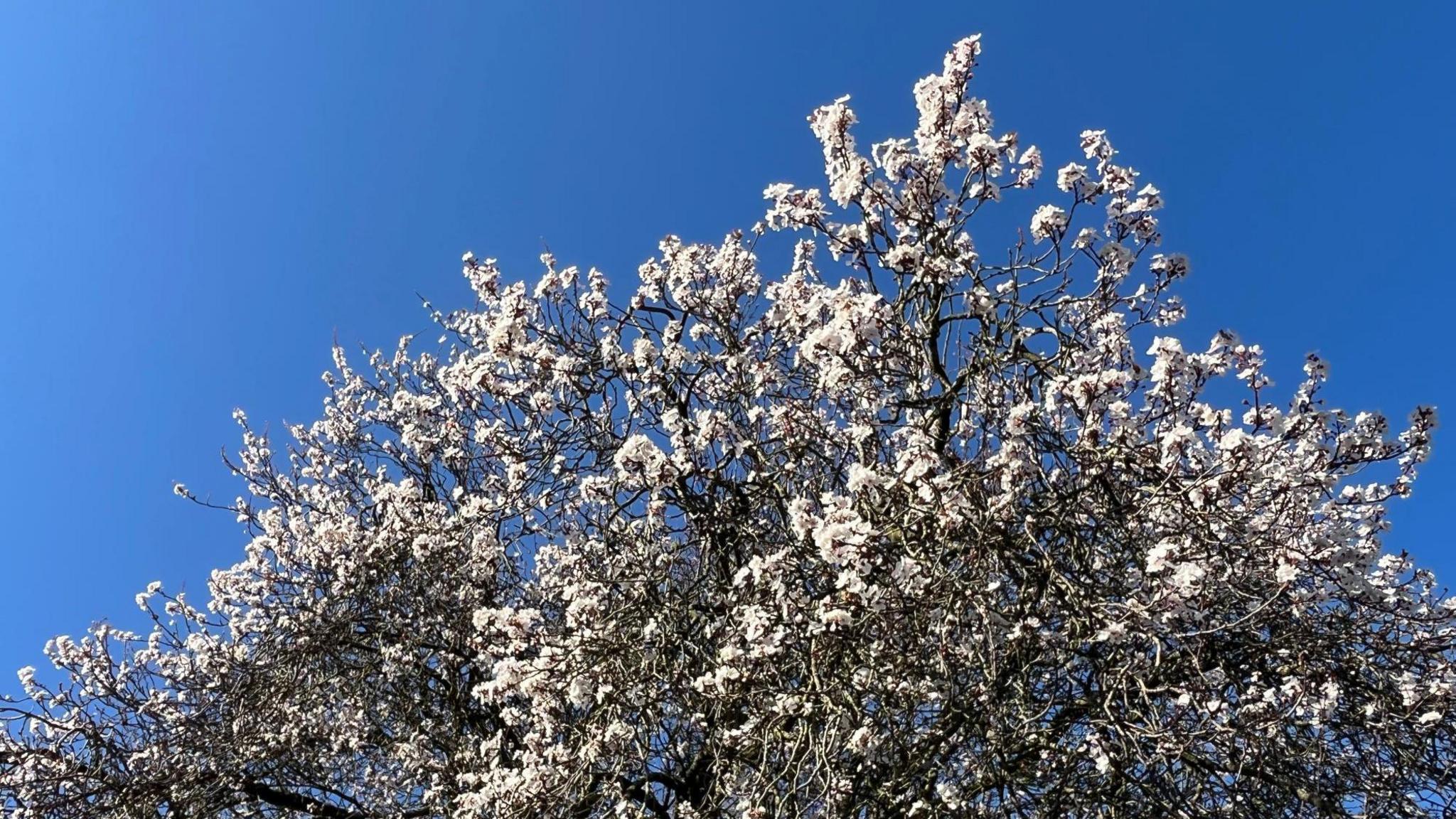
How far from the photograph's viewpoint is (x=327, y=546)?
7.67 metres

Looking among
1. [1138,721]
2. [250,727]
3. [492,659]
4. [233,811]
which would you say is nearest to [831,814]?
[1138,721]

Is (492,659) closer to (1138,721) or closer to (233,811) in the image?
(233,811)

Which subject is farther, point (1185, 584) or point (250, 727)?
point (250, 727)

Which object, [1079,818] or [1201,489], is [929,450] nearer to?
[1201,489]

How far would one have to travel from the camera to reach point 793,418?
15.9 ft

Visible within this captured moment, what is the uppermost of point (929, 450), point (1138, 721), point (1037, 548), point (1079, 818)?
point (929, 450)

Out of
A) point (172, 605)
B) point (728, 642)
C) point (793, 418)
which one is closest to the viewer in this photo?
point (728, 642)

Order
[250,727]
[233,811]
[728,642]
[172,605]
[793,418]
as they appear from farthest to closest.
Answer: [172,605] < [233,811] < [250,727] < [793,418] < [728,642]

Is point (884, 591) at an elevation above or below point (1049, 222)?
below

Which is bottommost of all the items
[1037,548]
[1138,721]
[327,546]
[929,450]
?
[1138,721]

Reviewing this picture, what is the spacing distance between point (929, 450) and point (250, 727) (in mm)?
4700

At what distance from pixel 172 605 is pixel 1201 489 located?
8.38 metres

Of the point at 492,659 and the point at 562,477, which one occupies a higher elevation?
the point at 562,477

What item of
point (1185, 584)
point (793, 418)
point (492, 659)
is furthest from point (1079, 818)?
point (492, 659)
